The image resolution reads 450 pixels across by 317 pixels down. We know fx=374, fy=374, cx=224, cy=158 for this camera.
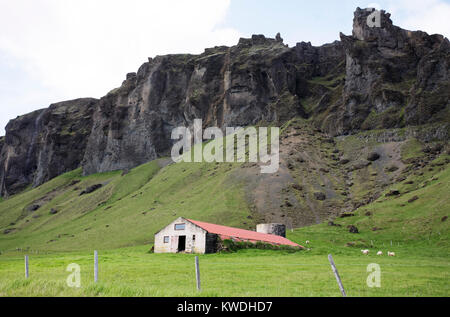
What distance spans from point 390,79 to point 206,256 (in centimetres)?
13939

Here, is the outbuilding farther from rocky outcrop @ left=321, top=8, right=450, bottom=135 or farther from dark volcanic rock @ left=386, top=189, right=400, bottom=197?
rocky outcrop @ left=321, top=8, right=450, bottom=135

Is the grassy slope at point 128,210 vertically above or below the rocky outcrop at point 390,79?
below

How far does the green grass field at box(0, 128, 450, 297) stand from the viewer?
19.7 metres

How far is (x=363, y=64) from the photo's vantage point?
163m

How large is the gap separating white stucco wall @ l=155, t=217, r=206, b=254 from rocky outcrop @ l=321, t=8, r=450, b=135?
107 meters

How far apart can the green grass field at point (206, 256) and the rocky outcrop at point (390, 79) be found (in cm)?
2349

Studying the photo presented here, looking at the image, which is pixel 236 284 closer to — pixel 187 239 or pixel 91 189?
pixel 187 239

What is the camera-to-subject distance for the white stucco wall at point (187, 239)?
169 ft

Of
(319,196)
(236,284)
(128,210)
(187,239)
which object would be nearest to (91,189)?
(128,210)

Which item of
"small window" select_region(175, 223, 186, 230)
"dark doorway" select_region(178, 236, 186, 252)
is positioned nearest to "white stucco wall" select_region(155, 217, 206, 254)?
"small window" select_region(175, 223, 186, 230)

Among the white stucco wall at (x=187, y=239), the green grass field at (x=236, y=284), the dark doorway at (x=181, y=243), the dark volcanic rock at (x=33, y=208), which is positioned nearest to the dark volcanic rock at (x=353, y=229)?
the white stucco wall at (x=187, y=239)

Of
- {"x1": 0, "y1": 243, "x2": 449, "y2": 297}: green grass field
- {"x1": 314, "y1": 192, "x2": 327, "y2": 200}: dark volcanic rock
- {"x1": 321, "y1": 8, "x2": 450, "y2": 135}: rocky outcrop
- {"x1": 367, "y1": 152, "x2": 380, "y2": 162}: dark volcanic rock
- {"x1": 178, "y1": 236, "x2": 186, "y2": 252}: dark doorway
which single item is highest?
{"x1": 321, "y1": 8, "x2": 450, "y2": 135}: rocky outcrop

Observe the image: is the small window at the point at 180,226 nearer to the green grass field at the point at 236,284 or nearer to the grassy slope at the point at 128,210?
the green grass field at the point at 236,284
